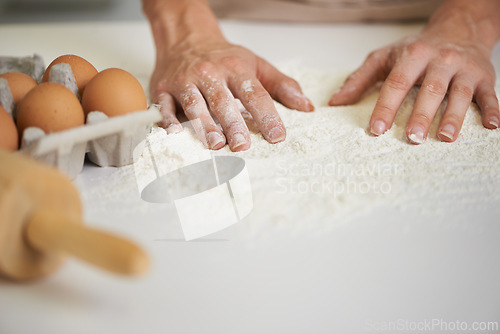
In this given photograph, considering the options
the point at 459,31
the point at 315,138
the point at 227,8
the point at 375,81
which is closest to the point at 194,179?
the point at 315,138

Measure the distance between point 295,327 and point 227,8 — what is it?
1044 millimetres

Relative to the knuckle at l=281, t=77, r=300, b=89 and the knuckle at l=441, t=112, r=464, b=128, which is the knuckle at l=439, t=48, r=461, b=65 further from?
the knuckle at l=281, t=77, r=300, b=89

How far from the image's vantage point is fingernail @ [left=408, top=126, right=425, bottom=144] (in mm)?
737

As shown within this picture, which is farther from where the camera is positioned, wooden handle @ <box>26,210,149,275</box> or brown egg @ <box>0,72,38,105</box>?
brown egg @ <box>0,72,38,105</box>

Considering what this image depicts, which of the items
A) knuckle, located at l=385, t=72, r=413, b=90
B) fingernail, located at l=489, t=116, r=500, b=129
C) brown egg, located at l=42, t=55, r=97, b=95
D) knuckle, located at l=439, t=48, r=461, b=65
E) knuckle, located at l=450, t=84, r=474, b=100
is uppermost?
brown egg, located at l=42, t=55, r=97, b=95

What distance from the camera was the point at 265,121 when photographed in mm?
746

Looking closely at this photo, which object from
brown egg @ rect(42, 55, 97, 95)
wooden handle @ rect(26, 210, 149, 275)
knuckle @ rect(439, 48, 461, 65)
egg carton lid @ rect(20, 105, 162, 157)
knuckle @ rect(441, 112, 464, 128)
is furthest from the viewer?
knuckle @ rect(439, 48, 461, 65)

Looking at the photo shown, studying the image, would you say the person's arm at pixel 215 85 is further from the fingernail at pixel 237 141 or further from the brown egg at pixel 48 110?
the brown egg at pixel 48 110

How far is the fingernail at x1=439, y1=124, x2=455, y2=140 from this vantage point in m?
0.74

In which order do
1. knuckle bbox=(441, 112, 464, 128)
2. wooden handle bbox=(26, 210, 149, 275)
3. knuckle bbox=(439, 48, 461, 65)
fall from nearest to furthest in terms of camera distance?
wooden handle bbox=(26, 210, 149, 275)
knuckle bbox=(441, 112, 464, 128)
knuckle bbox=(439, 48, 461, 65)

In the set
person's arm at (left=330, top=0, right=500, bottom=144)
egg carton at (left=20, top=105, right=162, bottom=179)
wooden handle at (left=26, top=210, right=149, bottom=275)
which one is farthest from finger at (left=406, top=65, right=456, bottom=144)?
wooden handle at (left=26, top=210, right=149, bottom=275)

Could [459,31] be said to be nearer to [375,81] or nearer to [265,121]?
[375,81]

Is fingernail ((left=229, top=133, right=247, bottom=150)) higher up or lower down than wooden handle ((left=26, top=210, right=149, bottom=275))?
lower down

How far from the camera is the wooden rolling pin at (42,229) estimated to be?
1.25ft
